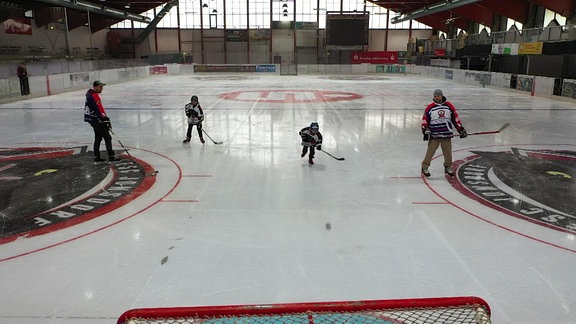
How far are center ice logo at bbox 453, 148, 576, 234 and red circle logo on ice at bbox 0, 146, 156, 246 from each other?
19.9ft

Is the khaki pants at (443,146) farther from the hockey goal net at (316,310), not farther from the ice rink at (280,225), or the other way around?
the hockey goal net at (316,310)

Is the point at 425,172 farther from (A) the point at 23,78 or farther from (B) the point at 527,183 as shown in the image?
(A) the point at 23,78

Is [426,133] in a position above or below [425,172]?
above

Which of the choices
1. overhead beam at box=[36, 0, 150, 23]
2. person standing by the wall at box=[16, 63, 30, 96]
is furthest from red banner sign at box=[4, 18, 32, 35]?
person standing by the wall at box=[16, 63, 30, 96]

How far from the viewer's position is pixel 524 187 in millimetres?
7574

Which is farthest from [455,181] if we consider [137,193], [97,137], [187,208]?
[97,137]

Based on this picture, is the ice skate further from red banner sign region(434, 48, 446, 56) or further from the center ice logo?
red banner sign region(434, 48, 446, 56)

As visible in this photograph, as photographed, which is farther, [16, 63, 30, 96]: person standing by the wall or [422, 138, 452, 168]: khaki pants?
[16, 63, 30, 96]: person standing by the wall

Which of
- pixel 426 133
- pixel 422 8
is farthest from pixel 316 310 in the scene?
pixel 422 8

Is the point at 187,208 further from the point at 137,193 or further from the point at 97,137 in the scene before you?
the point at 97,137

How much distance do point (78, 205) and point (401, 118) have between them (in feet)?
40.7

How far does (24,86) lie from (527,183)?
23.8 m

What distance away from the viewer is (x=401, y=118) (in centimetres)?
1608

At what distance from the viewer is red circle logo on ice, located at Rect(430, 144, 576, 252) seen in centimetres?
593
